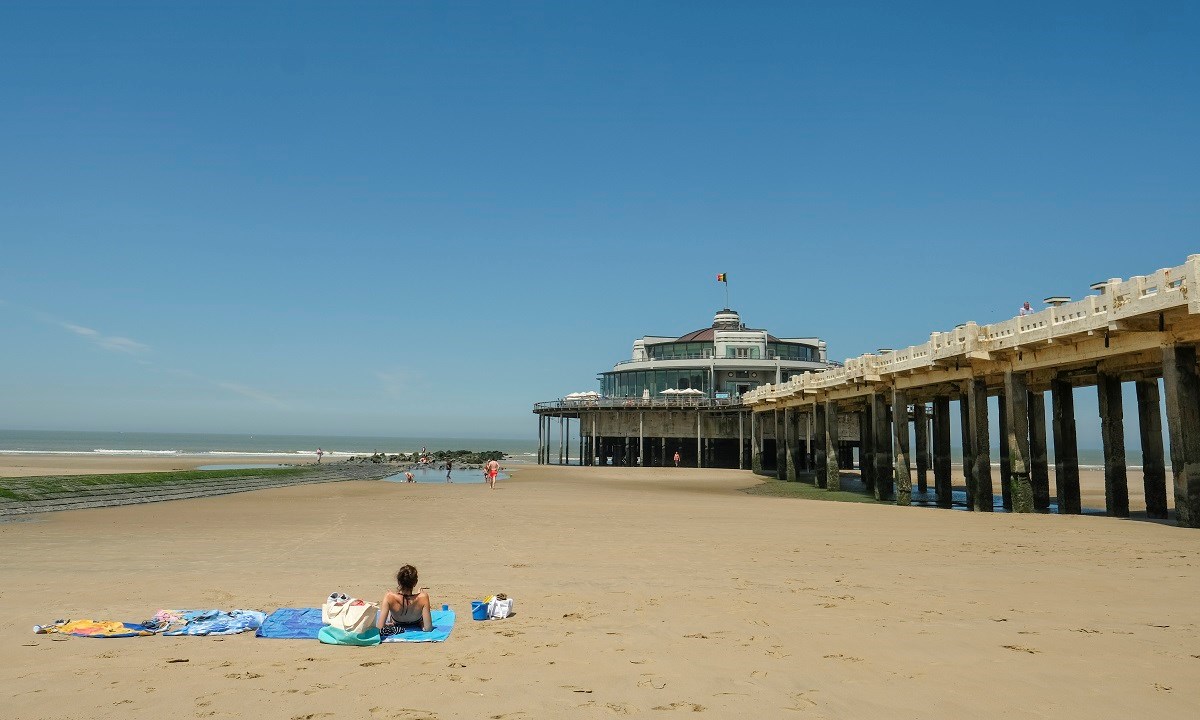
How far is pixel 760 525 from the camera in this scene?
17297mm

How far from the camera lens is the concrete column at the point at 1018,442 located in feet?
66.1

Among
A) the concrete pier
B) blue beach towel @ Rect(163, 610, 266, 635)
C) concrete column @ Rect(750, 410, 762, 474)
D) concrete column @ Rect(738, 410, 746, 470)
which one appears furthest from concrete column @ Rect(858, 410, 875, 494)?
blue beach towel @ Rect(163, 610, 266, 635)

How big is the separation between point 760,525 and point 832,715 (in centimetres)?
1252

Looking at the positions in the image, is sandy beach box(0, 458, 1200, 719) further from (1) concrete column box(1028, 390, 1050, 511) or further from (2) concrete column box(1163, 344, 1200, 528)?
(1) concrete column box(1028, 390, 1050, 511)

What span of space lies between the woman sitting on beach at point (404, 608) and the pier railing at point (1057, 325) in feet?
46.9

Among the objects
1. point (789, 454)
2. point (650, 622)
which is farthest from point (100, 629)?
point (789, 454)

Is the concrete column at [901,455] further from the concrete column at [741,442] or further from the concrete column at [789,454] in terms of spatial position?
the concrete column at [741,442]

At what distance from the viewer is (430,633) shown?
720 centimetres

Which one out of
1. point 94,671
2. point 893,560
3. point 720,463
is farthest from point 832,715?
point 720,463

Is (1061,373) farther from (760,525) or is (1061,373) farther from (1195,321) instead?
(760,525)

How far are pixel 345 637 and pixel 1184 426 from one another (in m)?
16.2

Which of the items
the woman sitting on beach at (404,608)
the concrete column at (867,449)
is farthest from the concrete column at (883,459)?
the woman sitting on beach at (404,608)

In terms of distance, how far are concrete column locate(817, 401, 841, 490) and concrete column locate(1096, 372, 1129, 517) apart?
47.3 feet

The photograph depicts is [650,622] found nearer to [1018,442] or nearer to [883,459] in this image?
[1018,442]
